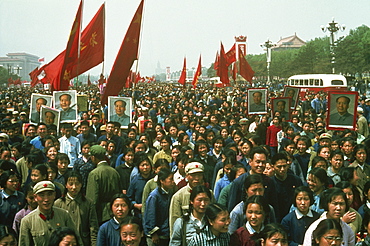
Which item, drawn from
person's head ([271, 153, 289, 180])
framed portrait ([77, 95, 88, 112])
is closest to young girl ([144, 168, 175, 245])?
person's head ([271, 153, 289, 180])

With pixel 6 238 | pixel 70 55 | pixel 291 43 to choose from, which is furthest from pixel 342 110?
pixel 291 43

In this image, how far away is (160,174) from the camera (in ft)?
17.9

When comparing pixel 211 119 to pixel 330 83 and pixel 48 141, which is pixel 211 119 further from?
pixel 330 83

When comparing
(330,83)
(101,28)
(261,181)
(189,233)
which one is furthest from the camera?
(330,83)

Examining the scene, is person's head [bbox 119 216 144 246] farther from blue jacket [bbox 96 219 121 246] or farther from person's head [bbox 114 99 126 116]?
person's head [bbox 114 99 126 116]

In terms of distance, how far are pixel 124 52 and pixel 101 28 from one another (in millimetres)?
1982

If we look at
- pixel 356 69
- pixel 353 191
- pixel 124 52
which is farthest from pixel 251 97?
pixel 356 69

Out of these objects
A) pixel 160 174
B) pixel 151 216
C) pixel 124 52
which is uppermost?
pixel 124 52

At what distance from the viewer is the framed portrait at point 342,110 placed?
930 centimetres

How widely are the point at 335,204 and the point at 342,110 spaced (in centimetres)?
508

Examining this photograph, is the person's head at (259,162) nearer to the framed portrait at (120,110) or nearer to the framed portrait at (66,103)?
the framed portrait at (120,110)

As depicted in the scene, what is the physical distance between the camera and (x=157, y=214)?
5.36m

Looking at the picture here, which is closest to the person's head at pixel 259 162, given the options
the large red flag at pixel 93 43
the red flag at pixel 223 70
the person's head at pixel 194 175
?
the person's head at pixel 194 175

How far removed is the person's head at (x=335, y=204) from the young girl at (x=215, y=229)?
3.55 ft
